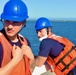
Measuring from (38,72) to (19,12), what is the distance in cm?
245

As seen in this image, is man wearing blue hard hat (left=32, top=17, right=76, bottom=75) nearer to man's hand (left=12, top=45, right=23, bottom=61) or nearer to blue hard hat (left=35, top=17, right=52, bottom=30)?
blue hard hat (left=35, top=17, right=52, bottom=30)

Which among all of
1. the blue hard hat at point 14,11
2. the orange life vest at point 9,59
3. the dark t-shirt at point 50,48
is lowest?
the dark t-shirt at point 50,48

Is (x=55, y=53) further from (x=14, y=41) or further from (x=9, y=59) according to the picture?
(x=9, y=59)

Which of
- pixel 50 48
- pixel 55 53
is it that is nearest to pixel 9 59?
pixel 50 48

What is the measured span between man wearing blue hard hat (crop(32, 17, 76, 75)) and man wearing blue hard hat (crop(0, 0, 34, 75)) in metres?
1.66

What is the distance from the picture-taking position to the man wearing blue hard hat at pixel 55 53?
235 inches

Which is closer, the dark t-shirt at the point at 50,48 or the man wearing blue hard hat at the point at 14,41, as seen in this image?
the man wearing blue hard hat at the point at 14,41

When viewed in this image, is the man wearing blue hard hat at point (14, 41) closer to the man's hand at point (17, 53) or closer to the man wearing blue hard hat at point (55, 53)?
the man's hand at point (17, 53)

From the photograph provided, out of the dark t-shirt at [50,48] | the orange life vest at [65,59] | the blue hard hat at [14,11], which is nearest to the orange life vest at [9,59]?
the blue hard hat at [14,11]

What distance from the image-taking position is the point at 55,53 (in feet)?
19.8

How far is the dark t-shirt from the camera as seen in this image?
5.90 metres

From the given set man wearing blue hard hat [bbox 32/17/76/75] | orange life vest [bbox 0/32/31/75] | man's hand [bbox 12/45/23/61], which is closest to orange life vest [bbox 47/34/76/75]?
man wearing blue hard hat [bbox 32/17/76/75]

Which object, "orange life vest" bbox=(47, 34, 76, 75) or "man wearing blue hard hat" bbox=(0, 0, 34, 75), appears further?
"orange life vest" bbox=(47, 34, 76, 75)

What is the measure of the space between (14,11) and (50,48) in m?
2.01
